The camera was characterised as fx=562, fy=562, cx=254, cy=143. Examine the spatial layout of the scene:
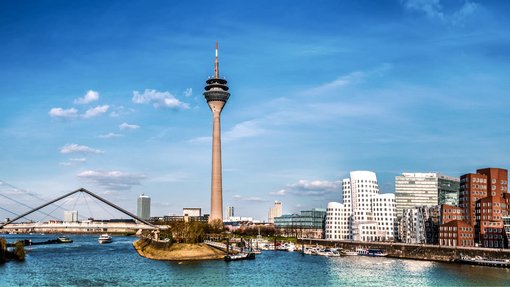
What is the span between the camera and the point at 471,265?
87188mm

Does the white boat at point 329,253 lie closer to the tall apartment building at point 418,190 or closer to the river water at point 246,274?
the river water at point 246,274

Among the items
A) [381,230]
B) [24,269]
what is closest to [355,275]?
[24,269]

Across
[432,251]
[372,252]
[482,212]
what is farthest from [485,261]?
[372,252]

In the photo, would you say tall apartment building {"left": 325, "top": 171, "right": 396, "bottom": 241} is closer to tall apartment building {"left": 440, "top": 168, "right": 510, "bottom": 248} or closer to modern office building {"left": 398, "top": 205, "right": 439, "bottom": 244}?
modern office building {"left": 398, "top": 205, "right": 439, "bottom": 244}

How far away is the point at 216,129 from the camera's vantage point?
189375 mm

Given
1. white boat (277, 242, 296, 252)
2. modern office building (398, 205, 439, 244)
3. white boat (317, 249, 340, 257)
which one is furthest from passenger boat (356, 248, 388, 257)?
white boat (277, 242, 296, 252)

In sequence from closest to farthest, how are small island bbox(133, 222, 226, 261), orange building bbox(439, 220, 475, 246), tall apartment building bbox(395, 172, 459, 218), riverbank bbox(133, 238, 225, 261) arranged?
riverbank bbox(133, 238, 225, 261), small island bbox(133, 222, 226, 261), orange building bbox(439, 220, 475, 246), tall apartment building bbox(395, 172, 459, 218)

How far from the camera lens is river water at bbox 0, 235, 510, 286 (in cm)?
6419

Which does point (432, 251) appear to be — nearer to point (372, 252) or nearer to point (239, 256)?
point (372, 252)

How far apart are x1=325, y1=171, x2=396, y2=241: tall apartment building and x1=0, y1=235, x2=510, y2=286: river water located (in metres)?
47.4

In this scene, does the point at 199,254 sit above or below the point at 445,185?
below

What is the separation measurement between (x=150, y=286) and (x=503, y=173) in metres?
86.3

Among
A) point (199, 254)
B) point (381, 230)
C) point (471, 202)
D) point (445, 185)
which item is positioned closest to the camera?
point (199, 254)

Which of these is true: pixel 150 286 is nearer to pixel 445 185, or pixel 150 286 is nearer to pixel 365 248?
pixel 365 248
